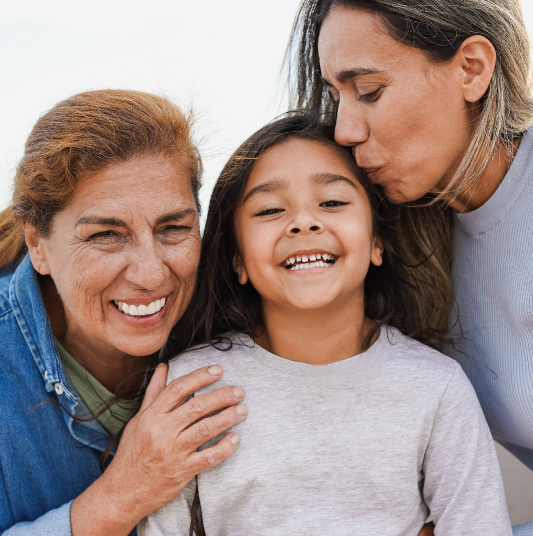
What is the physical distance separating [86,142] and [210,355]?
2.47 ft

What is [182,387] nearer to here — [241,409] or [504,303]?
[241,409]

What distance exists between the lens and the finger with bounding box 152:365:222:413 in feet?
5.78

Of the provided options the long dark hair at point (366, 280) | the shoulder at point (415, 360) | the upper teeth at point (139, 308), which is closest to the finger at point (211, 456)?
the long dark hair at point (366, 280)

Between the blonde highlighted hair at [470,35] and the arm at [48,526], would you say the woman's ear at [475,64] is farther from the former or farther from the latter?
the arm at [48,526]

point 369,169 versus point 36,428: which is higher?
point 369,169

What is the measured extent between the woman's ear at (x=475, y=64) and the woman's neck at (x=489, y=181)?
0.78 ft

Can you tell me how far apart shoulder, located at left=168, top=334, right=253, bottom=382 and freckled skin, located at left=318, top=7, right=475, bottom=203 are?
70cm

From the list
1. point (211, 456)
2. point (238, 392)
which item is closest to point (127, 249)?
point (238, 392)

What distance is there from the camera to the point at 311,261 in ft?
5.89

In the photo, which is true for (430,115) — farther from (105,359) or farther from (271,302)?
(105,359)

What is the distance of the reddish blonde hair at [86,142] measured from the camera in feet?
5.65

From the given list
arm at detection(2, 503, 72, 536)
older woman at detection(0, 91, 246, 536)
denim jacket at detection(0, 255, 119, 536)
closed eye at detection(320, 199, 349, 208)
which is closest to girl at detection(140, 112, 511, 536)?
closed eye at detection(320, 199, 349, 208)

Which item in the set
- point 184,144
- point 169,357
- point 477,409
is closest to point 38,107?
point 184,144

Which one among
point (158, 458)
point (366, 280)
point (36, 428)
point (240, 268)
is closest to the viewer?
point (158, 458)
